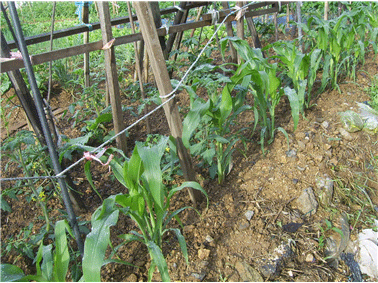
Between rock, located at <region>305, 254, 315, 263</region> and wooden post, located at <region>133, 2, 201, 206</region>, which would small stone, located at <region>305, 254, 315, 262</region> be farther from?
wooden post, located at <region>133, 2, 201, 206</region>

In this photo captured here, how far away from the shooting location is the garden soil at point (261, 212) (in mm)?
1560

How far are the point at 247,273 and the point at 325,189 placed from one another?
0.80m

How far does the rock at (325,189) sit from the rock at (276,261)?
43 cm

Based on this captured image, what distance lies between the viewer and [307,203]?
1876 millimetres

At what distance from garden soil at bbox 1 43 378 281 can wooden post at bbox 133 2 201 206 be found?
1.10ft

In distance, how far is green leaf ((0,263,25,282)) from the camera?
1.17m

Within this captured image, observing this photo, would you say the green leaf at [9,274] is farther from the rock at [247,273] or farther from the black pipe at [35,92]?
the rock at [247,273]

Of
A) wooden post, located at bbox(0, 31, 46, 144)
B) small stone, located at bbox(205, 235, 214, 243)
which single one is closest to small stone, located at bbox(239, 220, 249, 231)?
small stone, located at bbox(205, 235, 214, 243)

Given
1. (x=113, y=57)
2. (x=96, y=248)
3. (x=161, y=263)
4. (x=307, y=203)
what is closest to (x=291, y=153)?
(x=307, y=203)

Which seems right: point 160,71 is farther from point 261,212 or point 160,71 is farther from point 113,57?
point 261,212

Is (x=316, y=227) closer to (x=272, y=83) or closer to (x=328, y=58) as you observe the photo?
(x=272, y=83)

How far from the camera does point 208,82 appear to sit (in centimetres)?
190

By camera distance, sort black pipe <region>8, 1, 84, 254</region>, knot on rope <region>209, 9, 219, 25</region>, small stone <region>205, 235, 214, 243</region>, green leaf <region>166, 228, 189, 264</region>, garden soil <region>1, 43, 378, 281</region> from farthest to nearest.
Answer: knot on rope <region>209, 9, 219, 25</region>, small stone <region>205, 235, 214, 243</region>, garden soil <region>1, 43, 378, 281</region>, green leaf <region>166, 228, 189, 264</region>, black pipe <region>8, 1, 84, 254</region>

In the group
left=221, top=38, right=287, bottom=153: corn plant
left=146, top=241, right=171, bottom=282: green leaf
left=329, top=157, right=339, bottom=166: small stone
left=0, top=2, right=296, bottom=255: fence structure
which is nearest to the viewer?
left=0, top=2, right=296, bottom=255: fence structure
